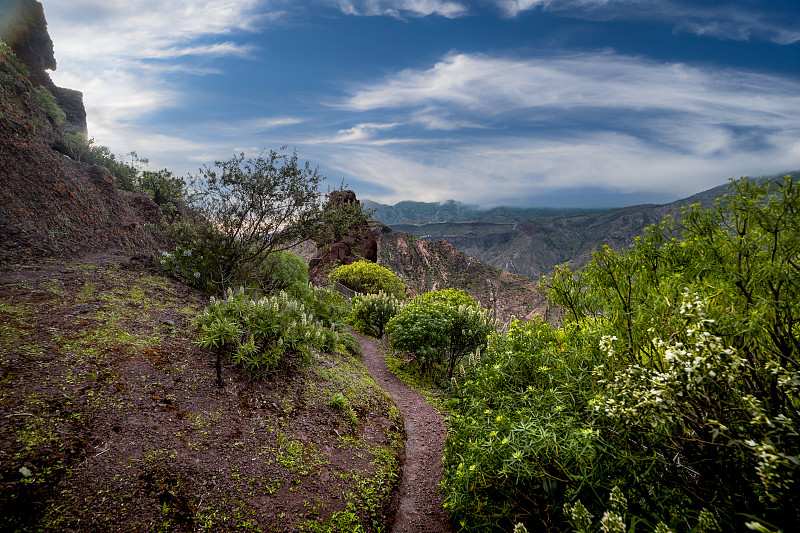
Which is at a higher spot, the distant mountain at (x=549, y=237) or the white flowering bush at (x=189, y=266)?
the distant mountain at (x=549, y=237)

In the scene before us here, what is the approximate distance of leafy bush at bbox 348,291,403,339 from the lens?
43.7 feet

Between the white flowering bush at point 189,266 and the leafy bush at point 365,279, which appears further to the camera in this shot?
the leafy bush at point 365,279

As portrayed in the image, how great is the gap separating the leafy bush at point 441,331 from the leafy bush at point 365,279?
41.8 ft

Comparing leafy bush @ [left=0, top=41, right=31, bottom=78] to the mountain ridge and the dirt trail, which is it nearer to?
the dirt trail

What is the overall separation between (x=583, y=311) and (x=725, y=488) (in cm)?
226

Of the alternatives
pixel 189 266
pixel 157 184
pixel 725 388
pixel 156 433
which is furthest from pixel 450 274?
pixel 725 388

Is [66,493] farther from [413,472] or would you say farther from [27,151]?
[27,151]

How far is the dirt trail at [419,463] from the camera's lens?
4.37 metres

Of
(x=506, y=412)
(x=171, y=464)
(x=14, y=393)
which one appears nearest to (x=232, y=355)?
(x=171, y=464)

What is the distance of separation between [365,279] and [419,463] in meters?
18.1

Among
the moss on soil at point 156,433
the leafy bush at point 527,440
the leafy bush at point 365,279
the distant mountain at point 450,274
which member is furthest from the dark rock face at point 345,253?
the distant mountain at point 450,274

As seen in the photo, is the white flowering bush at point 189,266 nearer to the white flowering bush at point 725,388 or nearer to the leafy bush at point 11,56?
the white flowering bush at point 725,388

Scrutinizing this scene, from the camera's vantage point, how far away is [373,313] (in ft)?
44.5

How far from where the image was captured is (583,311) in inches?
167
